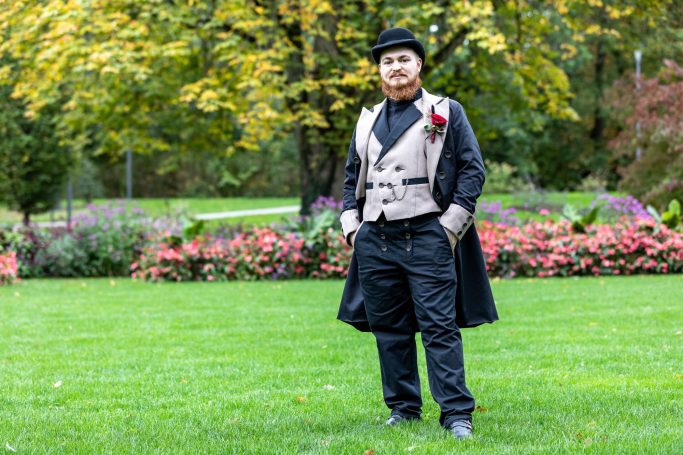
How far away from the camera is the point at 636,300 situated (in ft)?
33.9

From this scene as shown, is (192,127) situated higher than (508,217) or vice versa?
(192,127)

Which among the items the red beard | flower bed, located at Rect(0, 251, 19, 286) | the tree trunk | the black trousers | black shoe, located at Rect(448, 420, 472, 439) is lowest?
flower bed, located at Rect(0, 251, 19, 286)

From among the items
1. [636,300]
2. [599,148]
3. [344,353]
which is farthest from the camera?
[599,148]

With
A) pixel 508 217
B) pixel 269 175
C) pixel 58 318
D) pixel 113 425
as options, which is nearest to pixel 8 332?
pixel 58 318

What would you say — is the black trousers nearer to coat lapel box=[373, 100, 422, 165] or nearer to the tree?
coat lapel box=[373, 100, 422, 165]

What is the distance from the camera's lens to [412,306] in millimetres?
4793

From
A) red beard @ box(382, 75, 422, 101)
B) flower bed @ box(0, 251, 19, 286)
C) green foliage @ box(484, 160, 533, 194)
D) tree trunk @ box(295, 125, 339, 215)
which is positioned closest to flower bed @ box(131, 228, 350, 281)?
flower bed @ box(0, 251, 19, 286)

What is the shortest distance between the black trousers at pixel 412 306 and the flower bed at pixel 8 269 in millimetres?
10138

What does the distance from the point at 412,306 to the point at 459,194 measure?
25.9 inches

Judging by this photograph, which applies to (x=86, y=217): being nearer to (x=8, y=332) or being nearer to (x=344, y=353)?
(x=8, y=332)

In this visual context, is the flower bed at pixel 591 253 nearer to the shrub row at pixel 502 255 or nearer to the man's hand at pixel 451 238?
the shrub row at pixel 502 255

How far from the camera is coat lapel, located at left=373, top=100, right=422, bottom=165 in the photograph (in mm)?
4656

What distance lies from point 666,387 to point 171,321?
17.3 ft

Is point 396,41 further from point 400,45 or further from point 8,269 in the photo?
point 8,269
